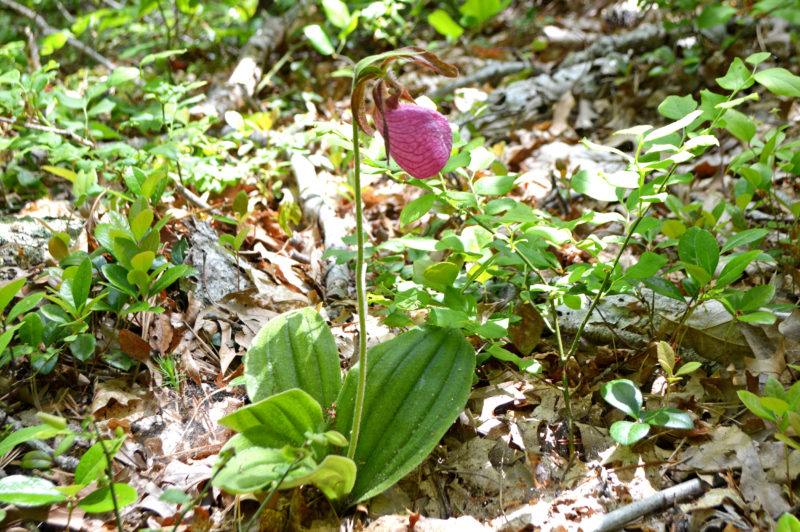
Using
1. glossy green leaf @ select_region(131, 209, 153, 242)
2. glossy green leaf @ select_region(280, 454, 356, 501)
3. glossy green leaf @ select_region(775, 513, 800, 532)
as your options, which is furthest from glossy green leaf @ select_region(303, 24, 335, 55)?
glossy green leaf @ select_region(775, 513, 800, 532)

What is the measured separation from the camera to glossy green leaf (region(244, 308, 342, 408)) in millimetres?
1547

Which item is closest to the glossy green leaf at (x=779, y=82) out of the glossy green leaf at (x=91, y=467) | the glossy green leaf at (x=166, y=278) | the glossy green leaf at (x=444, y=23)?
the glossy green leaf at (x=166, y=278)

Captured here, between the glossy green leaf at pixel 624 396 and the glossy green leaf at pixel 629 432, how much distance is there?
39 mm

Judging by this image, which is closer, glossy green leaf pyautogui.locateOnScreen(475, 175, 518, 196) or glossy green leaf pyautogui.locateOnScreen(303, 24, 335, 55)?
glossy green leaf pyautogui.locateOnScreen(475, 175, 518, 196)

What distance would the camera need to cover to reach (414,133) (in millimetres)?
1182

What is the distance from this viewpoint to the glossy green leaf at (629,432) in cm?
130

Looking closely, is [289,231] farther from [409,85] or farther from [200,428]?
[409,85]

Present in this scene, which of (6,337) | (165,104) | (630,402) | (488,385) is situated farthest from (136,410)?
(165,104)

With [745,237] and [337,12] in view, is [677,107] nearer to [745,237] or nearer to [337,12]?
[745,237]

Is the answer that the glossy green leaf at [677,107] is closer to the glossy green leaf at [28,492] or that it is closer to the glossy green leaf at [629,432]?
the glossy green leaf at [629,432]

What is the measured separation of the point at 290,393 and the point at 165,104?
6.86 ft

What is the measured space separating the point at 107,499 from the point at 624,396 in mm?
1343

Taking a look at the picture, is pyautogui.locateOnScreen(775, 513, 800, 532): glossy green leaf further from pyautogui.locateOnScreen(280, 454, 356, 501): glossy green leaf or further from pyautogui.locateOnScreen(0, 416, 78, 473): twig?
pyautogui.locateOnScreen(0, 416, 78, 473): twig

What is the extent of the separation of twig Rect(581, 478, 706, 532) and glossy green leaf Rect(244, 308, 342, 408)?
809 millimetres
